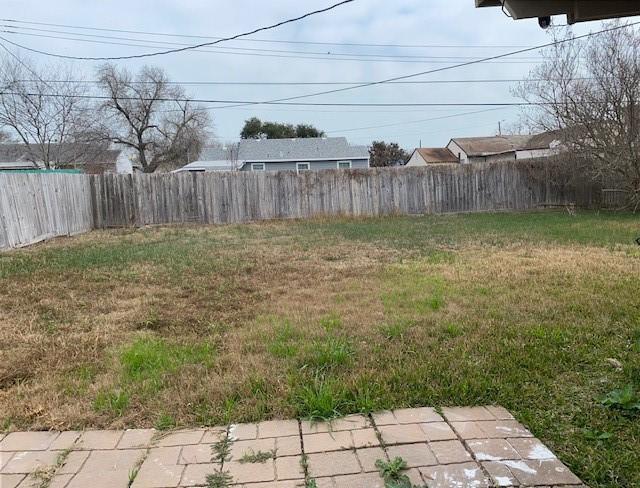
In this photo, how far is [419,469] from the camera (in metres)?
1.95

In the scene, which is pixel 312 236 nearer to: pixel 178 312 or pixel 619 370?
pixel 178 312

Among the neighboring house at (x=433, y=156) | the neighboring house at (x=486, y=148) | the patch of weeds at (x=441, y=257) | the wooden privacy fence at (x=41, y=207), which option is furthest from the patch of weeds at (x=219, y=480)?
the neighboring house at (x=433, y=156)

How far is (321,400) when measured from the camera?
98.3 inches

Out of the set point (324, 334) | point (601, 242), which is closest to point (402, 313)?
point (324, 334)

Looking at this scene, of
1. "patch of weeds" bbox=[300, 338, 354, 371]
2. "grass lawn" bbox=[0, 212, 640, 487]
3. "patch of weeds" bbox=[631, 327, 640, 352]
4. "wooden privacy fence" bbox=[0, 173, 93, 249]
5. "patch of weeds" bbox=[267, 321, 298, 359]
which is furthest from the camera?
"wooden privacy fence" bbox=[0, 173, 93, 249]

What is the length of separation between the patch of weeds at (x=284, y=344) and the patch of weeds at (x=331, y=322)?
0.26 metres

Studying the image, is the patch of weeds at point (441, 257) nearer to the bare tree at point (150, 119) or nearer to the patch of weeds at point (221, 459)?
the patch of weeds at point (221, 459)

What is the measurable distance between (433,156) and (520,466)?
117 feet

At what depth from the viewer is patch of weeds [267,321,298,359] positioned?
10.5ft

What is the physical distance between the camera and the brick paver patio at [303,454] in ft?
6.23

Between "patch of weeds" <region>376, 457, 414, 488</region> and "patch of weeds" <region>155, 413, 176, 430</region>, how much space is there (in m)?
1.00

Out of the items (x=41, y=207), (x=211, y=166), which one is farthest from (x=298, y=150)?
(x=41, y=207)

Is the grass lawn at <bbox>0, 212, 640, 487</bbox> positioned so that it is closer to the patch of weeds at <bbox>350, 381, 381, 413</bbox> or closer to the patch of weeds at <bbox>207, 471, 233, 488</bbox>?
the patch of weeds at <bbox>350, 381, 381, 413</bbox>

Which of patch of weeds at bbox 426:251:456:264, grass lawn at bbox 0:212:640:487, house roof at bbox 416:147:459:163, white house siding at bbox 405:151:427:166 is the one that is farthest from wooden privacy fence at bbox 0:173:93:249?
white house siding at bbox 405:151:427:166
